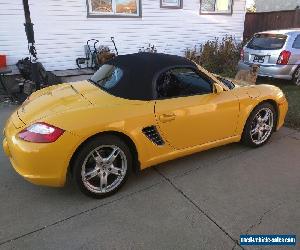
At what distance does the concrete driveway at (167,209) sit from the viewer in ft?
9.47

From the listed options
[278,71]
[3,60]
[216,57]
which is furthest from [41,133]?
[216,57]

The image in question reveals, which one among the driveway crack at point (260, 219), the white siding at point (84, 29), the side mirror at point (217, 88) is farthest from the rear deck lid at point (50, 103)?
the white siding at point (84, 29)

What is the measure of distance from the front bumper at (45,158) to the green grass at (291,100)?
4223mm

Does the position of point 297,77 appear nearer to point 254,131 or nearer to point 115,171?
point 254,131

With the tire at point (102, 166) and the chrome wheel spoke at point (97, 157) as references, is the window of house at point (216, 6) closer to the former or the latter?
the tire at point (102, 166)

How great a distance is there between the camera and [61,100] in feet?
12.3

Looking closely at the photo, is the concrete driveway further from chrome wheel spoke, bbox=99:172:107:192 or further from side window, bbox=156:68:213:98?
side window, bbox=156:68:213:98

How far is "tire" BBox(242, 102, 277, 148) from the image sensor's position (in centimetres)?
455

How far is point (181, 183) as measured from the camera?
12.5 ft

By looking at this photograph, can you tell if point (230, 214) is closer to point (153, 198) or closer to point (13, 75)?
point (153, 198)

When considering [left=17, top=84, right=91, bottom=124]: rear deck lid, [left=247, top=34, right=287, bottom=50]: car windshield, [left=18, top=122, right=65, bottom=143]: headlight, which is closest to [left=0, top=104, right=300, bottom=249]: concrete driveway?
[left=18, top=122, right=65, bottom=143]: headlight

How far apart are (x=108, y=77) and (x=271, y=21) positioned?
507 inches

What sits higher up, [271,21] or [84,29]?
[271,21]

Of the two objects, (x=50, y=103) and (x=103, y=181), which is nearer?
(x=103, y=181)
